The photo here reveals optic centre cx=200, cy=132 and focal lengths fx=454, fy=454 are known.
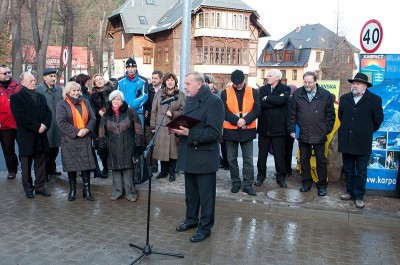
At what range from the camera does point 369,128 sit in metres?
6.85

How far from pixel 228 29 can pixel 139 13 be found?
11.4 meters

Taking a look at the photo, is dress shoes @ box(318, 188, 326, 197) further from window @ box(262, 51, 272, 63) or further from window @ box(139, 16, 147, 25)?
window @ box(262, 51, 272, 63)

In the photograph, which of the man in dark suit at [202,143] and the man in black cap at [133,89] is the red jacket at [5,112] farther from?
Result: the man in dark suit at [202,143]

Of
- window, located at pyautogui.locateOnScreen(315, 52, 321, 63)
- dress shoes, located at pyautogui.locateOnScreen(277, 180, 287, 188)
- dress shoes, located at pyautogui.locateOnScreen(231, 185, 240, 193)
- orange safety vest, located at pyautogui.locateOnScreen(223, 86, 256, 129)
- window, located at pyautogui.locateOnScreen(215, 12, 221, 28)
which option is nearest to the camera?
orange safety vest, located at pyautogui.locateOnScreen(223, 86, 256, 129)

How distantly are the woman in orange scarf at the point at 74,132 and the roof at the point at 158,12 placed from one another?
35619 millimetres

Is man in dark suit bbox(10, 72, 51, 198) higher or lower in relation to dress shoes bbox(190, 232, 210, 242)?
higher

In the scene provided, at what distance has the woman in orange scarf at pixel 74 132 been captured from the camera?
7328 millimetres

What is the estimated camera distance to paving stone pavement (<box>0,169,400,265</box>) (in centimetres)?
527

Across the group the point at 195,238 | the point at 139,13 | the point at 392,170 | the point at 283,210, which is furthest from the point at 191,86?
the point at 139,13

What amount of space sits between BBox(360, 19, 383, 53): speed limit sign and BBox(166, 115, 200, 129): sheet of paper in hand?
430 cm

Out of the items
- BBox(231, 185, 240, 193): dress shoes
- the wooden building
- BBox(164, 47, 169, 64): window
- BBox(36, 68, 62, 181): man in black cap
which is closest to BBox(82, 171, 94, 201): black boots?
BBox(36, 68, 62, 181): man in black cap

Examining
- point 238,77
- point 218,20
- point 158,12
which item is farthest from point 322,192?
point 158,12

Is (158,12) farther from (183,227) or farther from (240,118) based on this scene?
(183,227)

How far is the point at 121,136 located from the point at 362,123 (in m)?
3.77
